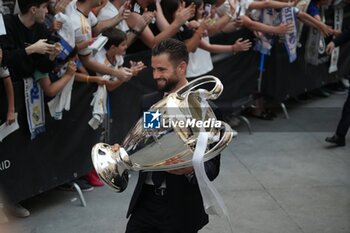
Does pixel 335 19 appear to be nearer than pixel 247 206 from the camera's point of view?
No

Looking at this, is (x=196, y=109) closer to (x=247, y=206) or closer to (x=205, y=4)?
(x=247, y=206)

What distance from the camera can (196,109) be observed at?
3.46 meters

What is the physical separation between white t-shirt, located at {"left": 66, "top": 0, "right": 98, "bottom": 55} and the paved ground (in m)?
1.50

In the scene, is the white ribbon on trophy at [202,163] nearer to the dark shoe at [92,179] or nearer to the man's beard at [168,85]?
the man's beard at [168,85]

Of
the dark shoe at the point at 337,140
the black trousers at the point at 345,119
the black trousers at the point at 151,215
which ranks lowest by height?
the dark shoe at the point at 337,140

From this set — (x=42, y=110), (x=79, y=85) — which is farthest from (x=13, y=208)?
(x=79, y=85)

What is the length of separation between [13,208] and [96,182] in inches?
43.7

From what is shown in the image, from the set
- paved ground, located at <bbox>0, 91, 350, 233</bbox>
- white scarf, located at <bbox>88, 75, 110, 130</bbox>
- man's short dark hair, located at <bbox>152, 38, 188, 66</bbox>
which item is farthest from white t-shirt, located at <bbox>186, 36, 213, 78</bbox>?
man's short dark hair, located at <bbox>152, 38, 188, 66</bbox>

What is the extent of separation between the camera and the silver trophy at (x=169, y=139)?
11.0ft

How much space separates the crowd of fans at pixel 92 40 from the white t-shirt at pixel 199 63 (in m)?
0.01

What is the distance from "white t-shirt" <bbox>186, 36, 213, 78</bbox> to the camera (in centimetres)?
766

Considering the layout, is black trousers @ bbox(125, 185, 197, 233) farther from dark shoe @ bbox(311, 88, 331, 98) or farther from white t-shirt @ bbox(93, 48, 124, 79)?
dark shoe @ bbox(311, 88, 331, 98)

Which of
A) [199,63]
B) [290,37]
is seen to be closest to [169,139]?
[199,63]

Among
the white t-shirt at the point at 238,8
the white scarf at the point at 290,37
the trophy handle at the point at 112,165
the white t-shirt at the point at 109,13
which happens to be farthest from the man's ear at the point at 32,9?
the white scarf at the point at 290,37
